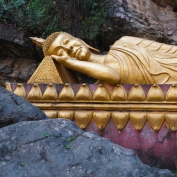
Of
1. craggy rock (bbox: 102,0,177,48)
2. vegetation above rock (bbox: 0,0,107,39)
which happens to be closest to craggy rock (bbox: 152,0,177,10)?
craggy rock (bbox: 102,0,177,48)

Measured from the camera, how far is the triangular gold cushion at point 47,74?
13.4 feet

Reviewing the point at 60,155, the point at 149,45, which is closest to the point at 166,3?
the point at 149,45

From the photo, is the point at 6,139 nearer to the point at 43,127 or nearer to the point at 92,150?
the point at 43,127

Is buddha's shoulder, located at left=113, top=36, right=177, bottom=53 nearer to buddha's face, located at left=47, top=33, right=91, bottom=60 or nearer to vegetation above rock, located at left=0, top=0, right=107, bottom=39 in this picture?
buddha's face, located at left=47, top=33, right=91, bottom=60

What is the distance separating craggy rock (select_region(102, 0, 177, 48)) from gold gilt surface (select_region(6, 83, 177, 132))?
2.31 meters

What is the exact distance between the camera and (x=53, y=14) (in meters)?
6.26

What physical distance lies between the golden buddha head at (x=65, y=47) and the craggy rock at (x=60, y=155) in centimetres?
246

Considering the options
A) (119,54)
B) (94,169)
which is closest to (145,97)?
(119,54)

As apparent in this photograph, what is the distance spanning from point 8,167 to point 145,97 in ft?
6.78

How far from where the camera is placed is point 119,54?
4.14 m

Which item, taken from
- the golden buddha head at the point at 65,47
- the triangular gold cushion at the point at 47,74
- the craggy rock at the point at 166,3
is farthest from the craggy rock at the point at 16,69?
the craggy rock at the point at 166,3

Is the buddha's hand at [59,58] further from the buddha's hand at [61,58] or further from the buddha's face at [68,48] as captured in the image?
the buddha's face at [68,48]

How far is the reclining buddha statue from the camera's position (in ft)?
12.9

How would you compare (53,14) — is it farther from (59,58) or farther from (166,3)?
(59,58)
